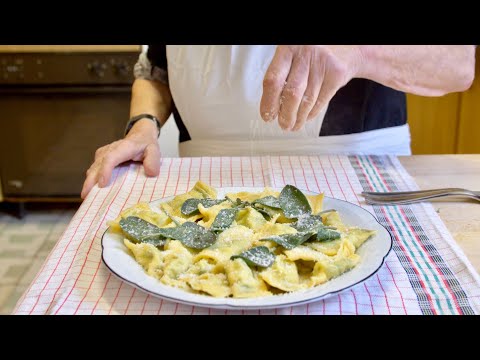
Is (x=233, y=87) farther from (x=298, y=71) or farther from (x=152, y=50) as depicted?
(x=298, y=71)

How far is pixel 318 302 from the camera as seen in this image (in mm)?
581

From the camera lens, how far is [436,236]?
2.49 feet

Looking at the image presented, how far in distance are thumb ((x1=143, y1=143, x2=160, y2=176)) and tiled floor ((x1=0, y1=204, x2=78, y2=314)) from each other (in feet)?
2.70

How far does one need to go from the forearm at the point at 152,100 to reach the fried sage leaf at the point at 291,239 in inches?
26.3

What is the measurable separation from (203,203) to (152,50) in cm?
61

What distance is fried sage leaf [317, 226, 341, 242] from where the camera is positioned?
2.12ft

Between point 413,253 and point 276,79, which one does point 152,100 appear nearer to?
point 276,79

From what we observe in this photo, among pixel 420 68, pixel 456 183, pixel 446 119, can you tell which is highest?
pixel 420 68

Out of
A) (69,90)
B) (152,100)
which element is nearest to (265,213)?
(152,100)

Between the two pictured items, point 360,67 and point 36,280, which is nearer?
point 36,280

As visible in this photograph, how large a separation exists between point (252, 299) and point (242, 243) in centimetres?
12

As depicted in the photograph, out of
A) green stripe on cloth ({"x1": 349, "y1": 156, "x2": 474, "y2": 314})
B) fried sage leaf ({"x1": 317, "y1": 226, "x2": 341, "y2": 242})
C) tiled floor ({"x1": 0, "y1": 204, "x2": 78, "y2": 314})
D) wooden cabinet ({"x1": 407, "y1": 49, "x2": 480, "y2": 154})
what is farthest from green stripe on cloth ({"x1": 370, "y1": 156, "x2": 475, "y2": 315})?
tiled floor ({"x1": 0, "y1": 204, "x2": 78, "y2": 314})
